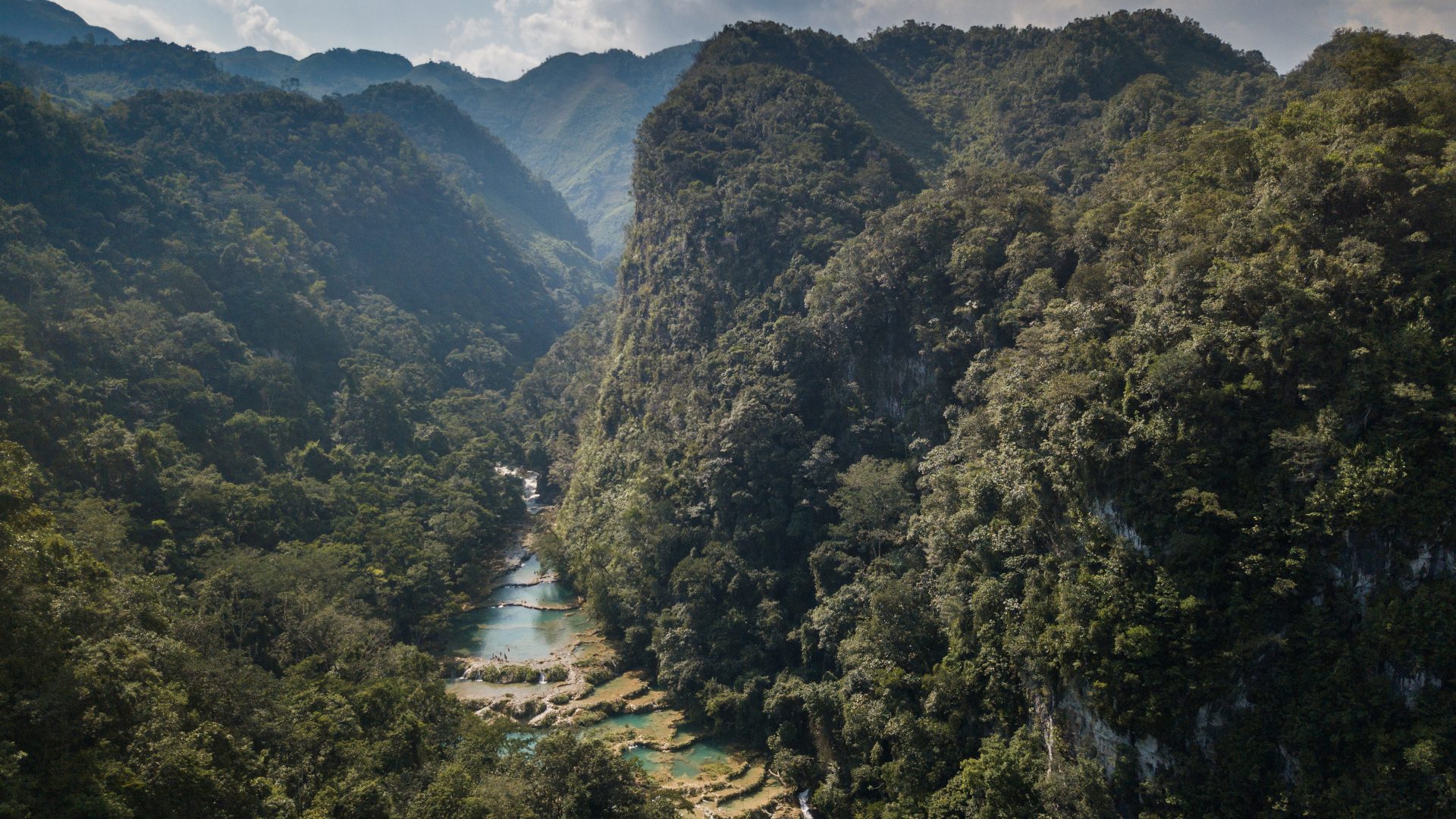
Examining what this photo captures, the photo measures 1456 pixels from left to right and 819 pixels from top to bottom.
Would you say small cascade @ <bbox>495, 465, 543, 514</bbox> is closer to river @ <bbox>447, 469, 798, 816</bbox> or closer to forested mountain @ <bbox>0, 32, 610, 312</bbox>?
river @ <bbox>447, 469, 798, 816</bbox>

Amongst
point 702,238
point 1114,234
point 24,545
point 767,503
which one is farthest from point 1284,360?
point 702,238

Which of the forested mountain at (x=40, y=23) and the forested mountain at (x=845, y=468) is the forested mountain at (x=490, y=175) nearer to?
the forested mountain at (x=40, y=23)

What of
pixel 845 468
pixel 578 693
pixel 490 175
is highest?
pixel 490 175

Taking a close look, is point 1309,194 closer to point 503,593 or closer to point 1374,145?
point 1374,145

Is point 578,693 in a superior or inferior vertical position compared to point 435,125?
inferior

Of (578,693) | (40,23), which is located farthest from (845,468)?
(40,23)

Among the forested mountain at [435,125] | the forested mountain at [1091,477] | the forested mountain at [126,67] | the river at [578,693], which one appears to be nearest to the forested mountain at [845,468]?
the forested mountain at [1091,477]

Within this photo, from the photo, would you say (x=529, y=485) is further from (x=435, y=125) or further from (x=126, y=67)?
(x=126, y=67)
